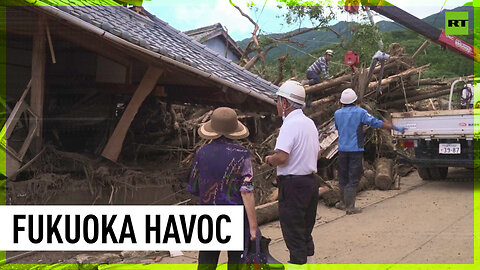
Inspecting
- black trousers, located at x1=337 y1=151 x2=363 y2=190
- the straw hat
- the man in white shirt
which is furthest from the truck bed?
the straw hat

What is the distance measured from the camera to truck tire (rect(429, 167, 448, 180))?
998 centimetres

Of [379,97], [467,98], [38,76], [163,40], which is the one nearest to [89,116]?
[163,40]

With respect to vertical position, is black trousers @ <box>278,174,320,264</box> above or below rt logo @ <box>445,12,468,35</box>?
below

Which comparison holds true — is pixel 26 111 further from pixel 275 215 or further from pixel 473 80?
pixel 473 80

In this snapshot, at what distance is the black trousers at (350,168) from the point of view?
7312 mm

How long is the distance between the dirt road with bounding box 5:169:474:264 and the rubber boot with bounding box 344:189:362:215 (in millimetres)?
117

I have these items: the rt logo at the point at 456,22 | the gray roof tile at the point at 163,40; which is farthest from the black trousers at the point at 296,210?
the rt logo at the point at 456,22

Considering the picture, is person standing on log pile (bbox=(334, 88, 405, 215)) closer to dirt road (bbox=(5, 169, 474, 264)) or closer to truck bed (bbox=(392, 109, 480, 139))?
dirt road (bbox=(5, 169, 474, 264))

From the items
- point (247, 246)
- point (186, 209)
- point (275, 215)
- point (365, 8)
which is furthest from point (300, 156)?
point (365, 8)

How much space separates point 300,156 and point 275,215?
10.7 ft

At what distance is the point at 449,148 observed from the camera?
8.95 metres

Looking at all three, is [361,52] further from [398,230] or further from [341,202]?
[398,230]

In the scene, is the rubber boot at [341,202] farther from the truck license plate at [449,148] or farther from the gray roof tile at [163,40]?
the truck license plate at [449,148]

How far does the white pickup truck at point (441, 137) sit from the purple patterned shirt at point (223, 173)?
20.3 ft
